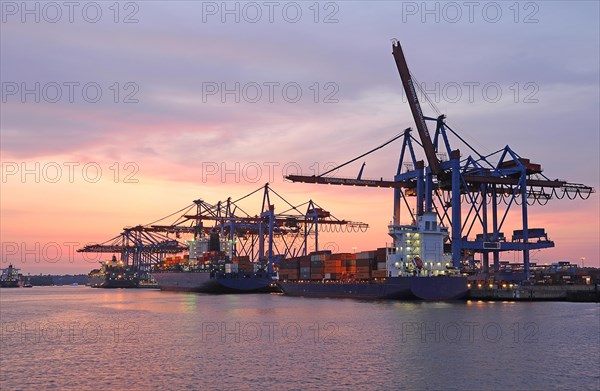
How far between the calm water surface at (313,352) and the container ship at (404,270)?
19.6 meters

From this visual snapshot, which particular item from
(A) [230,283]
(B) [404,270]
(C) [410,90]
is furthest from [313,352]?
(A) [230,283]

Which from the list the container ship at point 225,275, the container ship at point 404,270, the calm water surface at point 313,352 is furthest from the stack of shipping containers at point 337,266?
the calm water surface at point 313,352

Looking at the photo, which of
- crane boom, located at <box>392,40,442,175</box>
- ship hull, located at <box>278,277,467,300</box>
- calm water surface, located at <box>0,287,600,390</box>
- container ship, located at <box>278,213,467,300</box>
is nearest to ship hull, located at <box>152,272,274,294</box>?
container ship, located at <box>278,213,467,300</box>

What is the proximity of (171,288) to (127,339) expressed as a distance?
11840cm

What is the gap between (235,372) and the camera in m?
31.1

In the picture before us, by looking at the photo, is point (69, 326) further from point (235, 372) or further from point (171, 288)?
point (171, 288)

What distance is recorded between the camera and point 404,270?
82.9m

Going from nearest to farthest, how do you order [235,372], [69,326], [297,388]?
[297,388] < [235,372] < [69,326]

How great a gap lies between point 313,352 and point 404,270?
155ft

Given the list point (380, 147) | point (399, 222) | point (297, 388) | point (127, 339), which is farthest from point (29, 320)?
point (380, 147)

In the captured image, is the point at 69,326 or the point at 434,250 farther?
the point at 434,250

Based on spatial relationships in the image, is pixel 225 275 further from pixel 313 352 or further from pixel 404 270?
pixel 313 352

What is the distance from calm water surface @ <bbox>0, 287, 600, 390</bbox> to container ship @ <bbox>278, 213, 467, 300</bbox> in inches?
774

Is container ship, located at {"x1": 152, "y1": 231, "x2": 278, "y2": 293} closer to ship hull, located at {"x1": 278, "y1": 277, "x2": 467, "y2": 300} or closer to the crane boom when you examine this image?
ship hull, located at {"x1": 278, "y1": 277, "x2": 467, "y2": 300}
